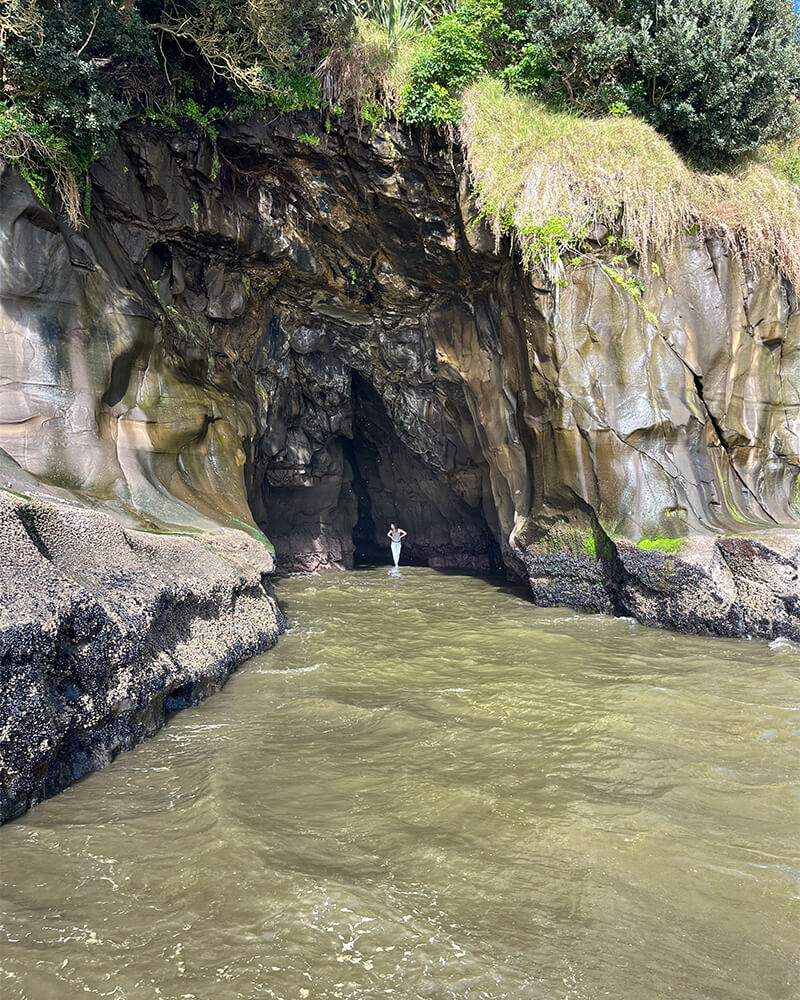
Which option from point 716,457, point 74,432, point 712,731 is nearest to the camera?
point 712,731

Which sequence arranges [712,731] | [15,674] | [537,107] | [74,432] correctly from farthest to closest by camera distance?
[537,107] → [74,432] → [712,731] → [15,674]

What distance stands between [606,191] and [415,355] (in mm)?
5122

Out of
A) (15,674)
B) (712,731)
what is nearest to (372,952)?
(15,674)

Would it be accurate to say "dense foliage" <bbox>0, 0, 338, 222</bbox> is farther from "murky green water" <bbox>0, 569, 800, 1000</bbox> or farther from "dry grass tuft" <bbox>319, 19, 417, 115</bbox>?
"murky green water" <bbox>0, 569, 800, 1000</bbox>

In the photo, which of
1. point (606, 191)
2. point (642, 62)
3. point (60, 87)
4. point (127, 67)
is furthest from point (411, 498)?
point (60, 87)

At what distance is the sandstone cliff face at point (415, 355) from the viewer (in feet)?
25.7

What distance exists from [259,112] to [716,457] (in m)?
8.76

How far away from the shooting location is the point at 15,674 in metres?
3.65

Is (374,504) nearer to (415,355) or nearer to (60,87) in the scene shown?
(415,355)

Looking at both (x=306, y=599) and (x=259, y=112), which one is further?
(x=306, y=599)

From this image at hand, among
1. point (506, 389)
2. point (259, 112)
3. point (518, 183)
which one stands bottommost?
point (506, 389)

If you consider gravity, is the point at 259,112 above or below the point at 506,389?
above

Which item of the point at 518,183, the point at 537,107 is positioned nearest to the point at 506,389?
the point at 518,183

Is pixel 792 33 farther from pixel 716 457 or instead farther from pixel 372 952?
pixel 372 952
